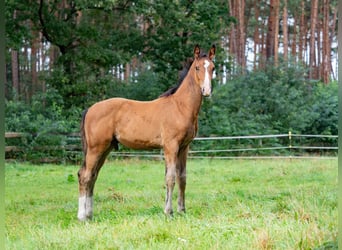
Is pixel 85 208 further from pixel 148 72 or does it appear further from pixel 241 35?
pixel 241 35

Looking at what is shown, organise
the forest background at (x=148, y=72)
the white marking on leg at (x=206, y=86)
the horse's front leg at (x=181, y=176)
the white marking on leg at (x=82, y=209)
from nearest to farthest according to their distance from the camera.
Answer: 1. the white marking on leg at (x=206, y=86)
2. the white marking on leg at (x=82, y=209)
3. the horse's front leg at (x=181, y=176)
4. the forest background at (x=148, y=72)

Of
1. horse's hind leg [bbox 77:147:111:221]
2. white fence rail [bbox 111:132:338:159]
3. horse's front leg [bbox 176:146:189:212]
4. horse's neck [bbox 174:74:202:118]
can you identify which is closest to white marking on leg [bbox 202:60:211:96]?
horse's neck [bbox 174:74:202:118]

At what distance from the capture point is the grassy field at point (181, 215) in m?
4.66

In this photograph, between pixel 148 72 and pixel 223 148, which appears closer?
pixel 223 148

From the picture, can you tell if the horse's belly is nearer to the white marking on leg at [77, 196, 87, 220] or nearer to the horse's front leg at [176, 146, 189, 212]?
the horse's front leg at [176, 146, 189, 212]

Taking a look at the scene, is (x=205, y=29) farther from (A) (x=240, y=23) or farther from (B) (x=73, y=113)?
(A) (x=240, y=23)

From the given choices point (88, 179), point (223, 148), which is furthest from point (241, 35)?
point (88, 179)

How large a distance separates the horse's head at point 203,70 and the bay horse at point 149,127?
1cm

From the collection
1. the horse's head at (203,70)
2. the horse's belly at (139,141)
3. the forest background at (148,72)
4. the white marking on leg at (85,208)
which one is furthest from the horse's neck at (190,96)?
the forest background at (148,72)

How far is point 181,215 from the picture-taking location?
676 cm

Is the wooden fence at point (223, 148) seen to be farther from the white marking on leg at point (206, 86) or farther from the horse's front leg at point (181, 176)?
the white marking on leg at point (206, 86)

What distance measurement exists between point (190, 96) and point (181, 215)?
5.59 ft

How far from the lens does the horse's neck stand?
7.25 metres

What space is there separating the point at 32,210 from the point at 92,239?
3314 millimetres
